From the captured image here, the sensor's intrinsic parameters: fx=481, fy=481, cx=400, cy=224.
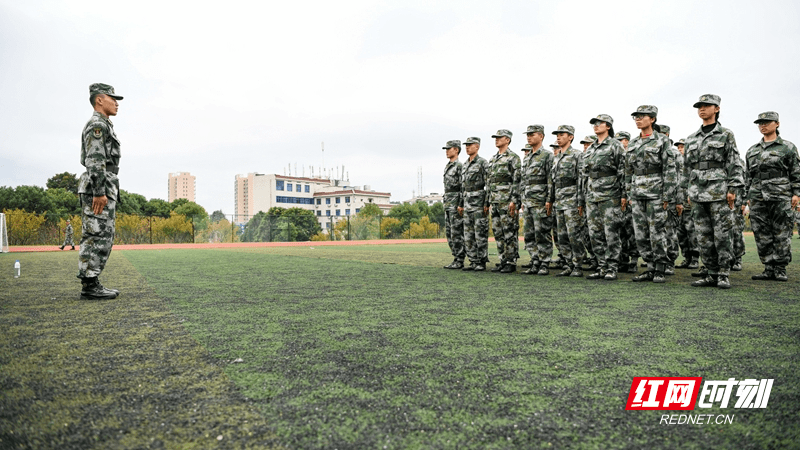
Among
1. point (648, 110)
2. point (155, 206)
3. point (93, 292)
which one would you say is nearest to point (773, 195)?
point (648, 110)

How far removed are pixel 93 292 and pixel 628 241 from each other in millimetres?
7138

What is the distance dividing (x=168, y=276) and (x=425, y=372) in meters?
6.01

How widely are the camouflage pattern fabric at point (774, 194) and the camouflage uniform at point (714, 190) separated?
4.07 ft

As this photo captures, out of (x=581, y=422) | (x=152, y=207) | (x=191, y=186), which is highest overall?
(x=191, y=186)

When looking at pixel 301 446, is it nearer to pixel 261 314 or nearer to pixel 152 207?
pixel 261 314

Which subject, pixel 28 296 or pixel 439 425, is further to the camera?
pixel 28 296

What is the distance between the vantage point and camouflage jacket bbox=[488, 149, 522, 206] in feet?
23.9

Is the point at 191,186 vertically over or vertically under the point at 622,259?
over

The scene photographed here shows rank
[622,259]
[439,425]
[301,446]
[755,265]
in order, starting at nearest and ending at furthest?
[301,446] < [439,425] < [622,259] < [755,265]

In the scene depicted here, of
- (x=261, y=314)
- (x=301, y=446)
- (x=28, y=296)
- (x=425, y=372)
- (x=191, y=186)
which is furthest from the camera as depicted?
(x=191, y=186)

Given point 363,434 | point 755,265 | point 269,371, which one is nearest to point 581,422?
point 363,434

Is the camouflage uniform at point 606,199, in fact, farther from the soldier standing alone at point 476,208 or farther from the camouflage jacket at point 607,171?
the soldier standing alone at point 476,208

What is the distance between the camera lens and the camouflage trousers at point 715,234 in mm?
5344

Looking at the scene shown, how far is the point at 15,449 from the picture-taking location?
1.51m
